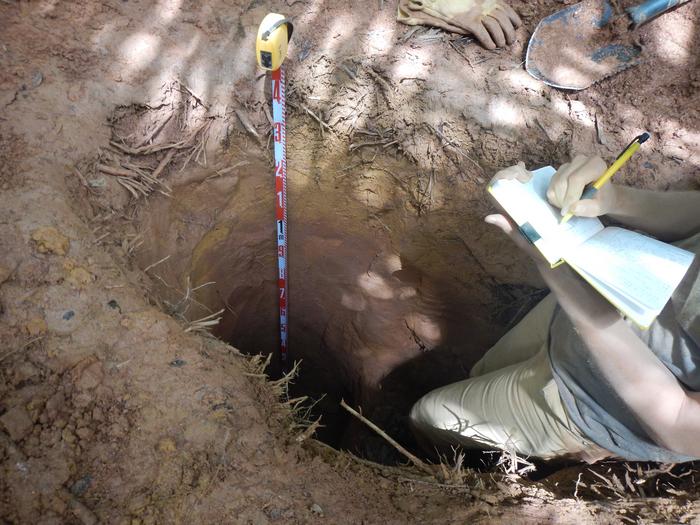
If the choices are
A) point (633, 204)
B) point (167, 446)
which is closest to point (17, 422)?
point (167, 446)

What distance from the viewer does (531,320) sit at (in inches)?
85.3

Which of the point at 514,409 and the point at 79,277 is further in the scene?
the point at 514,409

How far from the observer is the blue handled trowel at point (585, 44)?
2371 mm

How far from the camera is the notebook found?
1.18 meters

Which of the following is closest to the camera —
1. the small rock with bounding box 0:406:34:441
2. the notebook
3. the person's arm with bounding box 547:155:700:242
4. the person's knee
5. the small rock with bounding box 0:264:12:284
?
the notebook

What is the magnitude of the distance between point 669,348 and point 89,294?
1823mm

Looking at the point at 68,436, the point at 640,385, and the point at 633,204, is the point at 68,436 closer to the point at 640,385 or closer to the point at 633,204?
the point at 640,385

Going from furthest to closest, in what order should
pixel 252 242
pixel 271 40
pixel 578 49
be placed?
pixel 252 242 → pixel 578 49 → pixel 271 40

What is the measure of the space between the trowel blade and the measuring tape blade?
1.26 metres

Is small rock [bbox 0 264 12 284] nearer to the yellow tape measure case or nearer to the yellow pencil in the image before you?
the yellow tape measure case

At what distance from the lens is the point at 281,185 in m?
2.56

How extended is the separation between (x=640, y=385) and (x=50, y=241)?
188 cm

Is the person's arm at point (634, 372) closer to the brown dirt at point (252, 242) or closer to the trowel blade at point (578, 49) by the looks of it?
the brown dirt at point (252, 242)

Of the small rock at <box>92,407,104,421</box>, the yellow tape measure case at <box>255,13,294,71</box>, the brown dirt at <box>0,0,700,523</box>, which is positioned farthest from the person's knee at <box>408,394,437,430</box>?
the yellow tape measure case at <box>255,13,294,71</box>
